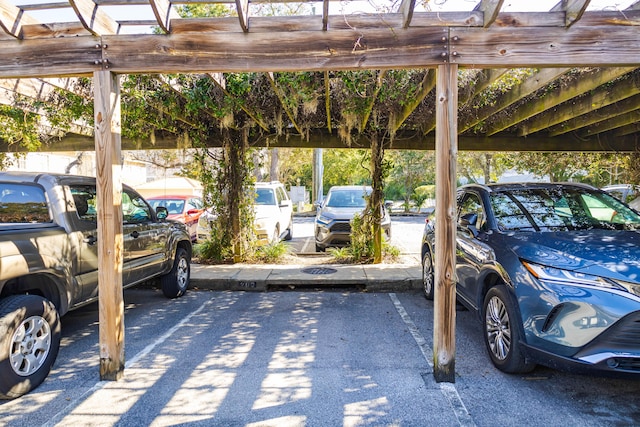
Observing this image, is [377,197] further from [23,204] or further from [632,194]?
[632,194]

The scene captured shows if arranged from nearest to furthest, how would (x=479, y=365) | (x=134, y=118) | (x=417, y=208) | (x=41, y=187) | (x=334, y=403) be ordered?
(x=334, y=403), (x=479, y=365), (x=41, y=187), (x=134, y=118), (x=417, y=208)

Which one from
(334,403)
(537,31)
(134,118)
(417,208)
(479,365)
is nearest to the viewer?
(334,403)

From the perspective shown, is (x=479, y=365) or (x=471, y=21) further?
(x=479, y=365)

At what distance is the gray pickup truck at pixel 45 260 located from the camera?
3422 millimetres

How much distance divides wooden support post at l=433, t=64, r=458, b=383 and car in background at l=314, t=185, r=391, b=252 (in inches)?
224

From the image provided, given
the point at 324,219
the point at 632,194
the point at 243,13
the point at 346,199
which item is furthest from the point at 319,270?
the point at 632,194

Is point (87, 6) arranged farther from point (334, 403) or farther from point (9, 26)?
point (334, 403)

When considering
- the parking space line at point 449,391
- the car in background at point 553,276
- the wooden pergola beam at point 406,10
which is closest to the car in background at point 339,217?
the parking space line at point 449,391

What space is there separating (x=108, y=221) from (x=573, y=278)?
154 inches

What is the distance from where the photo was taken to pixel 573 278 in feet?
10.4

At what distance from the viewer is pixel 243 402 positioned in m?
3.37

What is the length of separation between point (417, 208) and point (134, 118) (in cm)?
2305

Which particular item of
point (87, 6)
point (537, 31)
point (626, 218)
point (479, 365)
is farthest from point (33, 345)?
point (626, 218)

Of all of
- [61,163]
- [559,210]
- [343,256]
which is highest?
[61,163]
